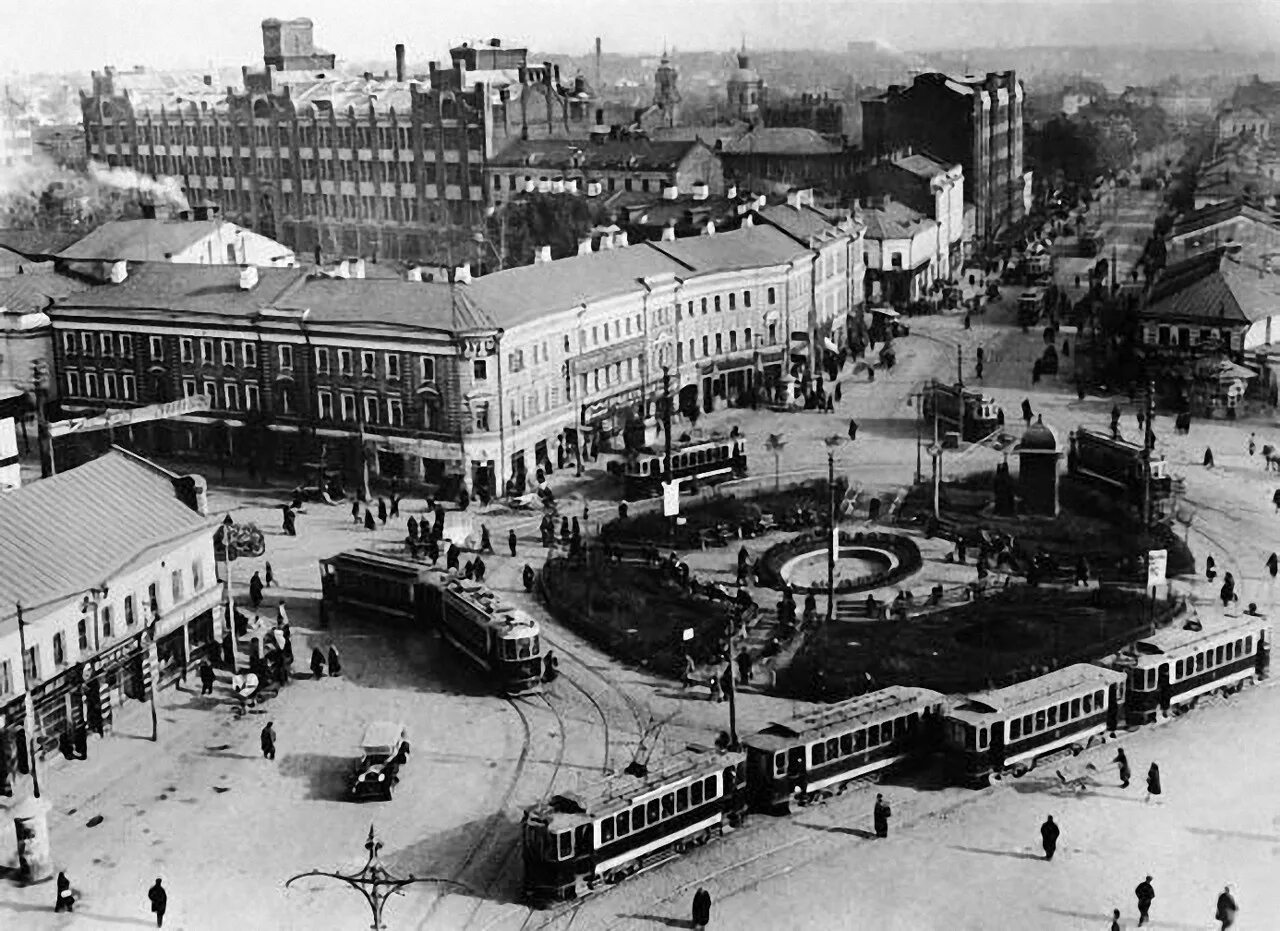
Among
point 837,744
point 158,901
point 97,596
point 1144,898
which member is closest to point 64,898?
point 158,901

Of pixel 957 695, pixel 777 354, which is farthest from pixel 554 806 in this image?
pixel 777 354

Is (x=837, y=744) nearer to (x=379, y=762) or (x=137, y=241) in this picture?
(x=379, y=762)

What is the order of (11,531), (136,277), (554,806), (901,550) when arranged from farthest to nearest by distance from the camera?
(136,277) → (901,550) → (11,531) → (554,806)

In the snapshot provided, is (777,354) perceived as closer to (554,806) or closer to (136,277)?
(136,277)

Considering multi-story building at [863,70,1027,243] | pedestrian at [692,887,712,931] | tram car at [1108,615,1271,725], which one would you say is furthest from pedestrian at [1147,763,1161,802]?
multi-story building at [863,70,1027,243]

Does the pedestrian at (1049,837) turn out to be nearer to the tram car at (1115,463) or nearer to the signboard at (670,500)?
the signboard at (670,500)

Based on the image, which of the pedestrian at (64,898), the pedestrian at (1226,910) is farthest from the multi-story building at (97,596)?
the pedestrian at (1226,910)

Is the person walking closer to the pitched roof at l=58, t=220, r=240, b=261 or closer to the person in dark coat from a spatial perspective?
the person in dark coat
